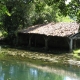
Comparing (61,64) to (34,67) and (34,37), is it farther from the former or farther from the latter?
(34,37)

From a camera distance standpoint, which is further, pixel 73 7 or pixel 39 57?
pixel 73 7

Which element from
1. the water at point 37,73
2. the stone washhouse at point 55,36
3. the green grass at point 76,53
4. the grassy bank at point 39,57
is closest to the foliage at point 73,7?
the stone washhouse at point 55,36

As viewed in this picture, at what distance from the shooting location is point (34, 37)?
124ft

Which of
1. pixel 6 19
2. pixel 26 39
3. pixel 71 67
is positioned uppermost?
pixel 6 19

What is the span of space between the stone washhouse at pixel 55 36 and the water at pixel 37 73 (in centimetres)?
980

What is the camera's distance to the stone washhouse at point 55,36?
30.5 meters

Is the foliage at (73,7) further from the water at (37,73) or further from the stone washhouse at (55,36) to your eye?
the water at (37,73)

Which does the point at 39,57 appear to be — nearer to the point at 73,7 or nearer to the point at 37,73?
the point at 73,7

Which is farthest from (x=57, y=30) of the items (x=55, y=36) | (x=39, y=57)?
(x=39, y=57)

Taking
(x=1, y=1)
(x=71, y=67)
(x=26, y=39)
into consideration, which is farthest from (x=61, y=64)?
(x=26, y=39)

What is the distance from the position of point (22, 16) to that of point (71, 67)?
2169 cm

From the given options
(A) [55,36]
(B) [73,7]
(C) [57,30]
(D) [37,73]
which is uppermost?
(B) [73,7]

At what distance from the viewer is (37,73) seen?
17781 millimetres

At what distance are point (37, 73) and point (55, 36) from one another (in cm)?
1493
